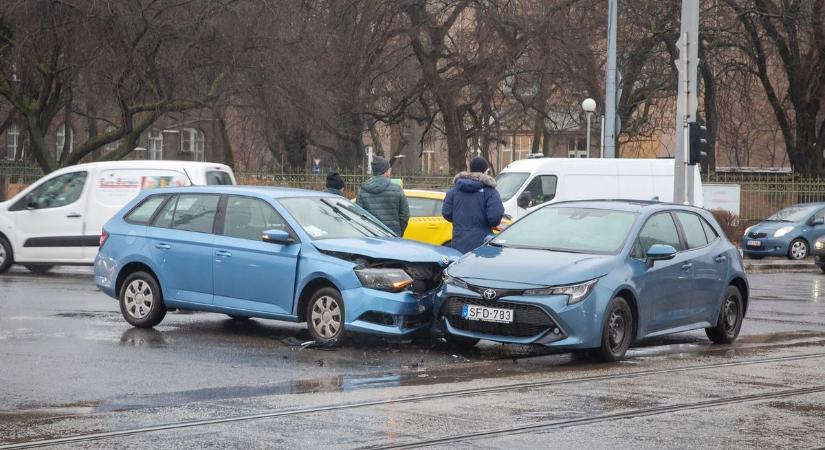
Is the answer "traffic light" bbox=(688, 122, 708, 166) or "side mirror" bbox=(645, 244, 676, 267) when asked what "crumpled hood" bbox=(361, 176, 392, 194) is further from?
"traffic light" bbox=(688, 122, 708, 166)

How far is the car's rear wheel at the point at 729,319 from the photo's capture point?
1370cm

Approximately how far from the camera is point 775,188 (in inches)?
1528

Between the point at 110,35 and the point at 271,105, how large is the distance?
16.2 feet

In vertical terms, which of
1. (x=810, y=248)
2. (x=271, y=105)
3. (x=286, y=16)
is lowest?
→ (x=810, y=248)

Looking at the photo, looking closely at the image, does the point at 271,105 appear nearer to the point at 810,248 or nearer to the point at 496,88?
the point at 496,88

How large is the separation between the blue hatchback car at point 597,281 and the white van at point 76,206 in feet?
28.7

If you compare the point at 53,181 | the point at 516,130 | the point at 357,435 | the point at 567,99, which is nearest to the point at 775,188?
the point at 567,99

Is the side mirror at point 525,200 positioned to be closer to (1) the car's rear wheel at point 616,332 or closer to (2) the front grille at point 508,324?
(1) the car's rear wheel at point 616,332

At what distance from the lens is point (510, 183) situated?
27297 mm

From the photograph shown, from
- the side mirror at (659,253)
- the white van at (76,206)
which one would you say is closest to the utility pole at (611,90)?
the white van at (76,206)

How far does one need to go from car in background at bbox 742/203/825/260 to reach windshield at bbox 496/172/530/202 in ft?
27.0

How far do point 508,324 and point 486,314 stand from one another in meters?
0.22

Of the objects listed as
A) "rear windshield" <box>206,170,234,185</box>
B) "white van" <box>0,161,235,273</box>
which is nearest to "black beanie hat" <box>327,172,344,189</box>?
"white van" <box>0,161,235,273</box>

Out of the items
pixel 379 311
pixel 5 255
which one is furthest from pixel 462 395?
pixel 5 255
